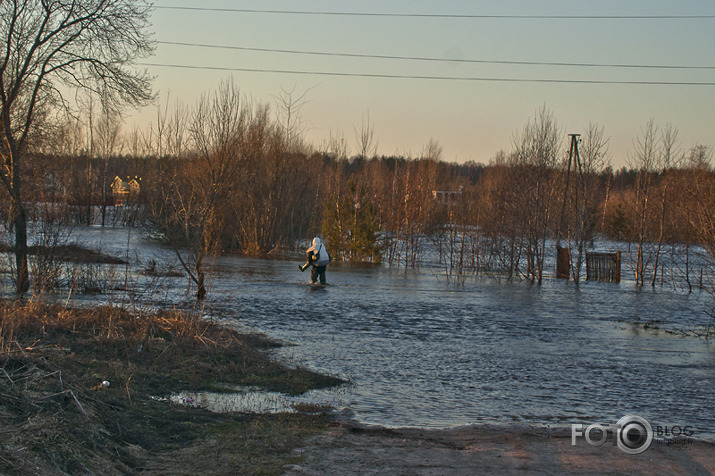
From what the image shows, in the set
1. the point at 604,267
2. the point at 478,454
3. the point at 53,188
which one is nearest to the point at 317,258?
the point at 53,188

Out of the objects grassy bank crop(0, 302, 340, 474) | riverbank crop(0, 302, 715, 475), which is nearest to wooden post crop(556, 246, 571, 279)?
grassy bank crop(0, 302, 340, 474)

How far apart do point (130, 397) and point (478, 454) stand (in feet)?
12.5

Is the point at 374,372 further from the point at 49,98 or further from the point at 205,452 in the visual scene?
the point at 49,98

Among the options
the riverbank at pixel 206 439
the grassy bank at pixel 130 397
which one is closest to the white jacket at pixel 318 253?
the grassy bank at pixel 130 397

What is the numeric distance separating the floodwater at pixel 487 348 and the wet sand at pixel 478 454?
63cm

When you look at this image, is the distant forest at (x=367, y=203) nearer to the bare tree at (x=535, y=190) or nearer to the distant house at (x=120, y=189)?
the bare tree at (x=535, y=190)

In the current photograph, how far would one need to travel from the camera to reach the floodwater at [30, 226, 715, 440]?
8.53m

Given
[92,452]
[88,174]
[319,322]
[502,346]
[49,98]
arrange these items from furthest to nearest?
[88,174], [49,98], [319,322], [502,346], [92,452]

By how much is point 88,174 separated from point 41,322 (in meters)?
63.5

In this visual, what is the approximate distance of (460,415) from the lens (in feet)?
26.6

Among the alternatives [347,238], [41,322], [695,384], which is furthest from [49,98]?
[347,238]

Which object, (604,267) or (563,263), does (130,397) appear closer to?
(604,267)

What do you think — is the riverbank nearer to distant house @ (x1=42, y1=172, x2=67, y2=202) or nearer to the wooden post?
distant house @ (x1=42, y1=172, x2=67, y2=202)

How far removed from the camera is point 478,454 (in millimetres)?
6336
